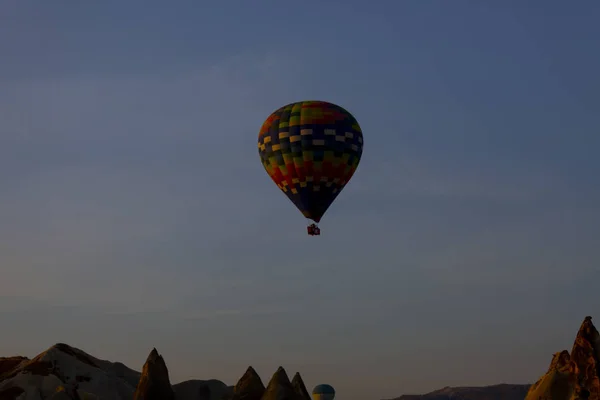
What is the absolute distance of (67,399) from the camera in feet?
332

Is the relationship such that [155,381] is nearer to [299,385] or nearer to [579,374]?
[299,385]

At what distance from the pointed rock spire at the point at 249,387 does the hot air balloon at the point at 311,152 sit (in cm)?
2324

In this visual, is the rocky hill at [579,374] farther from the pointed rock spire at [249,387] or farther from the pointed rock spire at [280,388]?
the pointed rock spire at [249,387]

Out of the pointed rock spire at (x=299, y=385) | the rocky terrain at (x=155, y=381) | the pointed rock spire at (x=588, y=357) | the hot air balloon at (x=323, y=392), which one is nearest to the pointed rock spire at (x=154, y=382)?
the rocky terrain at (x=155, y=381)

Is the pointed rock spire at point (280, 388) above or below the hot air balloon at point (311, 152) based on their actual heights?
below

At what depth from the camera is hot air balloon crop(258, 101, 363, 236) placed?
8738cm

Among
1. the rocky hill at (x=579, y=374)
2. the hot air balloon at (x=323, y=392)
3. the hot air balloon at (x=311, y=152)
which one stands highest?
the hot air balloon at (x=311, y=152)

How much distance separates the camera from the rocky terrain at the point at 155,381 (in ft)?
233

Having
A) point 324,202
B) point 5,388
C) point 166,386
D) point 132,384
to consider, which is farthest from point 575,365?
point 132,384

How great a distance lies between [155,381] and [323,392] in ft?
215

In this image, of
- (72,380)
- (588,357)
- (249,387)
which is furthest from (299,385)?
(72,380)

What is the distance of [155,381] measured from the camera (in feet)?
354

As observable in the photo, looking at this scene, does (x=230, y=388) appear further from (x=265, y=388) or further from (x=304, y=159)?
(x=304, y=159)

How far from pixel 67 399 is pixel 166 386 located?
1259 cm
